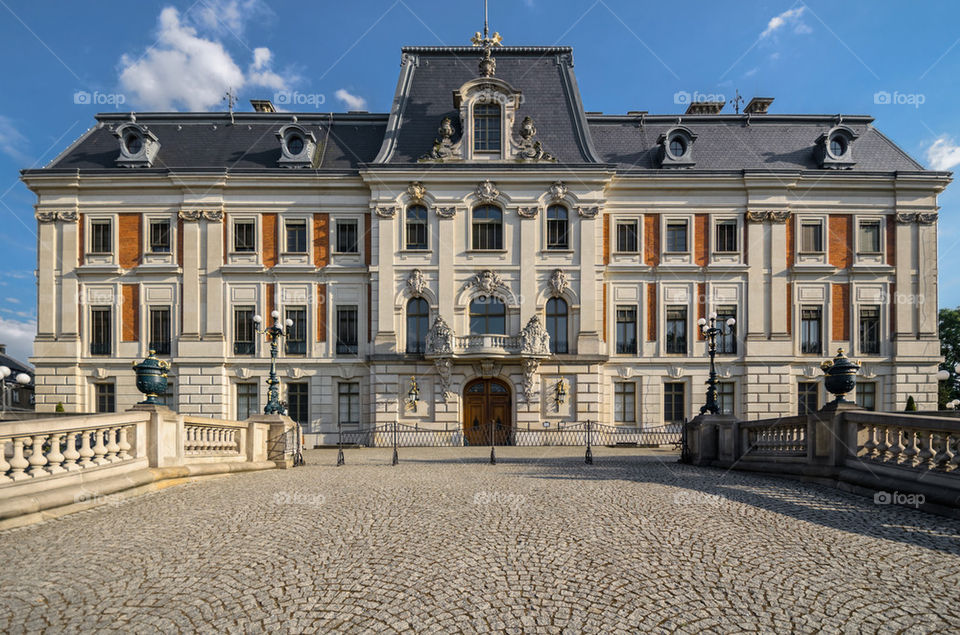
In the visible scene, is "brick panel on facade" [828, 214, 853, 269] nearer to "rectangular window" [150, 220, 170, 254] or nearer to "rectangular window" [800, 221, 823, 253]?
"rectangular window" [800, 221, 823, 253]

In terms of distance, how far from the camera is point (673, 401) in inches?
1035

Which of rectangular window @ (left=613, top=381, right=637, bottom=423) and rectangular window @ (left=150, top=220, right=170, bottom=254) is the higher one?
rectangular window @ (left=150, top=220, right=170, bottom=254)

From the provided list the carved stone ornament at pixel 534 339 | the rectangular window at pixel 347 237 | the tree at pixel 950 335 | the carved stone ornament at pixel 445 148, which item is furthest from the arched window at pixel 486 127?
the tree at pixel 950 335

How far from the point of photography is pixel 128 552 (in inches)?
233

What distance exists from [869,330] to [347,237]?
86.0 feet

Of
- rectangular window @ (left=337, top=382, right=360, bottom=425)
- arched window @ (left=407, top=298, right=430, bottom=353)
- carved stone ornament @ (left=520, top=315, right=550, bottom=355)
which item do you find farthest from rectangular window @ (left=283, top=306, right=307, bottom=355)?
carved stone ornament @ (left=520, top=315, right=550, bottom=355)

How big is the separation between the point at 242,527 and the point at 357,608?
3364 mm

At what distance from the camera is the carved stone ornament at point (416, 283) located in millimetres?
25406

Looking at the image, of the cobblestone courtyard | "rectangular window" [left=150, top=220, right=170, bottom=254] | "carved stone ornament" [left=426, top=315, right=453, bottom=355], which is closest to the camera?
the cobblestone courtyard

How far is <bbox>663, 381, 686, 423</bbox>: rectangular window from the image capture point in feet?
86.2

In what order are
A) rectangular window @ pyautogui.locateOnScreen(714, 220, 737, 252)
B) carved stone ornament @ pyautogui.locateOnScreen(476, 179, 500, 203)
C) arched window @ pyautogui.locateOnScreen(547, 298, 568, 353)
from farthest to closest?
rectangular window @ pyautogui.locateOnScreen(714, 220, 737, 252), arched window @ pyautogui.locateOnScreen(547, 298, 568, 353), carved stone ornament @ pyautogui.locateOnScreen(476, 179, 500, 203)

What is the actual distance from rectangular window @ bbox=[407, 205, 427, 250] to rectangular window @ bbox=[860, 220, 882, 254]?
21626 millimetres

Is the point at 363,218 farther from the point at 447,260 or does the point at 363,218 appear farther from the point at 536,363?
the point at 536,363

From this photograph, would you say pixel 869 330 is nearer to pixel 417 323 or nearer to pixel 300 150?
pixel 417 323
